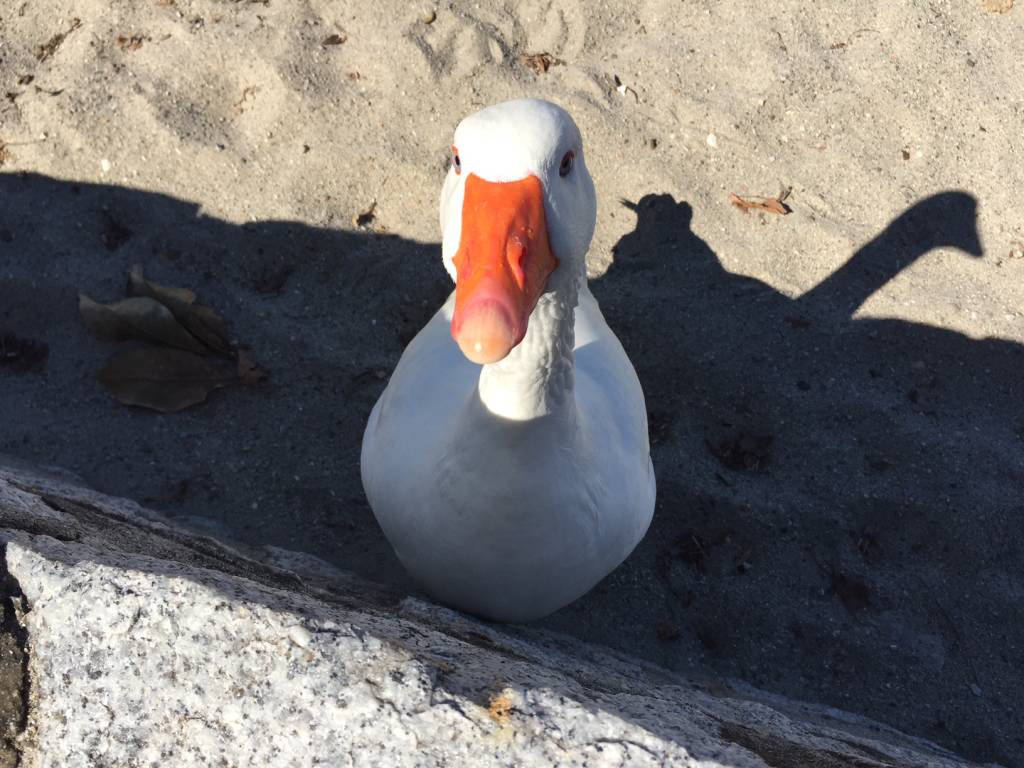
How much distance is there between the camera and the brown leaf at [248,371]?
9.96 ft

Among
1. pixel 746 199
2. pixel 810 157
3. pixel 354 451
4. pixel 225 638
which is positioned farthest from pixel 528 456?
pixel 810 157

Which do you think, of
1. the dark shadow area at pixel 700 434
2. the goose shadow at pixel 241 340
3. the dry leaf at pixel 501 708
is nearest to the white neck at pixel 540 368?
the dry leaf at pixel 501 708

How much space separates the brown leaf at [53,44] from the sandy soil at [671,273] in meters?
0.02

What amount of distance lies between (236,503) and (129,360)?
2.18ft

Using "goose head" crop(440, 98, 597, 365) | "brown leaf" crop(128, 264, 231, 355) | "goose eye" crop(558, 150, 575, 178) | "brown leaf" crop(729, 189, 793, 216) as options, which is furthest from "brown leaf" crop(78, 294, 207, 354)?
"brown leaf" crop(729, 189, 793, 216)

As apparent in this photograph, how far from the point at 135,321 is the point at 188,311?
0.18 metres

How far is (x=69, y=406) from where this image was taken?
2.94 meters

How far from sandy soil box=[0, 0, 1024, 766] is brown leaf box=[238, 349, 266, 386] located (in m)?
0.05

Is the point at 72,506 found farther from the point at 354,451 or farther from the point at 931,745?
the point at 931,745

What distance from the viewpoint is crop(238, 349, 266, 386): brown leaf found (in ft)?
9.96

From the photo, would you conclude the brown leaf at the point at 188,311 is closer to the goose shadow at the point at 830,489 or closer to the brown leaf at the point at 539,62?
the goose shadow at the point at 830,489

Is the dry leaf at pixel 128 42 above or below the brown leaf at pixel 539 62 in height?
below

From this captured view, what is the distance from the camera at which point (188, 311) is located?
3023mm

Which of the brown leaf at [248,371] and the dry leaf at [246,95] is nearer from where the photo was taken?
the brown leaf at [248,371]
